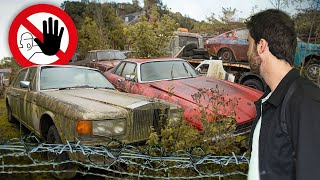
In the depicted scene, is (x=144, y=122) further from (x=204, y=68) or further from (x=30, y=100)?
(x=204, y=68)

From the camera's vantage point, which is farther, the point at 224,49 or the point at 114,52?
the point at 114,52

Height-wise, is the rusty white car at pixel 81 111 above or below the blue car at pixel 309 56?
below

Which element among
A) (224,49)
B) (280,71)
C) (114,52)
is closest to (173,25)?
(224,49)

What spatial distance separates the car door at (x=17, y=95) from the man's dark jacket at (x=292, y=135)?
15.8 ft

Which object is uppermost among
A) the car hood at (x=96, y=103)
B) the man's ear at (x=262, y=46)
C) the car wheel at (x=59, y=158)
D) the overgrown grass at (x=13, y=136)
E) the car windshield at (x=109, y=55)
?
the man's ear at (x=262, y=46)

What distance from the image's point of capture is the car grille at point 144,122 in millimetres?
3406

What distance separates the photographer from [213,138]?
10.9 feet

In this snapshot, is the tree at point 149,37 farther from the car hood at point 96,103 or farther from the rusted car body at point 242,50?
the car hood at point 96,103

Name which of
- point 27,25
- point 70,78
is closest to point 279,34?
point 27,25

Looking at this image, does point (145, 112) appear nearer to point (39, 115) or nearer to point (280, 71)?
point (39, 115)

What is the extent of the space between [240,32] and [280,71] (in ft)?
32.6

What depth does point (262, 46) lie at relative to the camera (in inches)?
52.1

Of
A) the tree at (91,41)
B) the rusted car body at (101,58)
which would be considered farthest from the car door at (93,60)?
the tree at (91,41)

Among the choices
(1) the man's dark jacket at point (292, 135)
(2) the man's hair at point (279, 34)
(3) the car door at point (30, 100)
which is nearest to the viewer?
(1) the man's dark jacket at point (292, 135)
